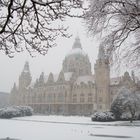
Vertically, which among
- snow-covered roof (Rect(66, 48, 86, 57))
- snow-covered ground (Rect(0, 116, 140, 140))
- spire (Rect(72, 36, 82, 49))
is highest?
spire (Rect(72, 36, 82, 49))

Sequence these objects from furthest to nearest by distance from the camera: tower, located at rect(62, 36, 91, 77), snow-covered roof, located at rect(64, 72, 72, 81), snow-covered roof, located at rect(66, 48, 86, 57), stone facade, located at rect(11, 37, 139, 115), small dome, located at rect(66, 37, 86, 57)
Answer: small dome, located at rect(66, 37, 86, 57) → snow-covered roof, located at rect(66, 48, 86, 57) → tower, located at rect(62, 36, 91, 77) → snow-covered roof, located at rect(64, 72, 72, 81) → stone facade, located at rect(11, 37, 139, 115)

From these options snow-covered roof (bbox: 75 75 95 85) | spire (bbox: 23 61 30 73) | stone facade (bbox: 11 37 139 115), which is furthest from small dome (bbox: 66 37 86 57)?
spire (bbox: 23 61 30 73)

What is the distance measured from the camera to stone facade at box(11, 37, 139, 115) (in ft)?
294

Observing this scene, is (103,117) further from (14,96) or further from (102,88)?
(14,96)

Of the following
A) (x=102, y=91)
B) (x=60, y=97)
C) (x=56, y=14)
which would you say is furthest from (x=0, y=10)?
(x=60, y=97)

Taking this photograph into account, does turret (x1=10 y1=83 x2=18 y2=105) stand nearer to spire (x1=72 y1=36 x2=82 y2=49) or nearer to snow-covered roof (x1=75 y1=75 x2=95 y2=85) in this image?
spire (x1=72 y1=36 x2=82 y2=49)

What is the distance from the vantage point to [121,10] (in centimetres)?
1409

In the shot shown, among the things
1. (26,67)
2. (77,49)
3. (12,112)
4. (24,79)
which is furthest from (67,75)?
(12,112)

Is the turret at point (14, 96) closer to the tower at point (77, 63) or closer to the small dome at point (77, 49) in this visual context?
the tower at point (77, 63)

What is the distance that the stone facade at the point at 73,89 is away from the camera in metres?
89.6

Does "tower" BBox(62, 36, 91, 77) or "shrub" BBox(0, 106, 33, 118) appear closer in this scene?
"shrub" BBox(0, 106, 33, 118)

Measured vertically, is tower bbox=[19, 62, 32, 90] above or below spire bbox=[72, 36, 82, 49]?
below

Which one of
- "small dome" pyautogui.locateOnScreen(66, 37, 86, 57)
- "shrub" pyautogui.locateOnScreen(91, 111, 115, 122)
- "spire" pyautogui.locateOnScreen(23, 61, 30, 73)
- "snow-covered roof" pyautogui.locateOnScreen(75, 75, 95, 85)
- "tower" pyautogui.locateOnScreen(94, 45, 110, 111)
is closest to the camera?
"shrub" pyautogui.locateOnScreen(91, 111, 115, 122)

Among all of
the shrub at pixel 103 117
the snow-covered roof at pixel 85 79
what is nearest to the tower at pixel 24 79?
the snow-covered roof at pixel 85 79
